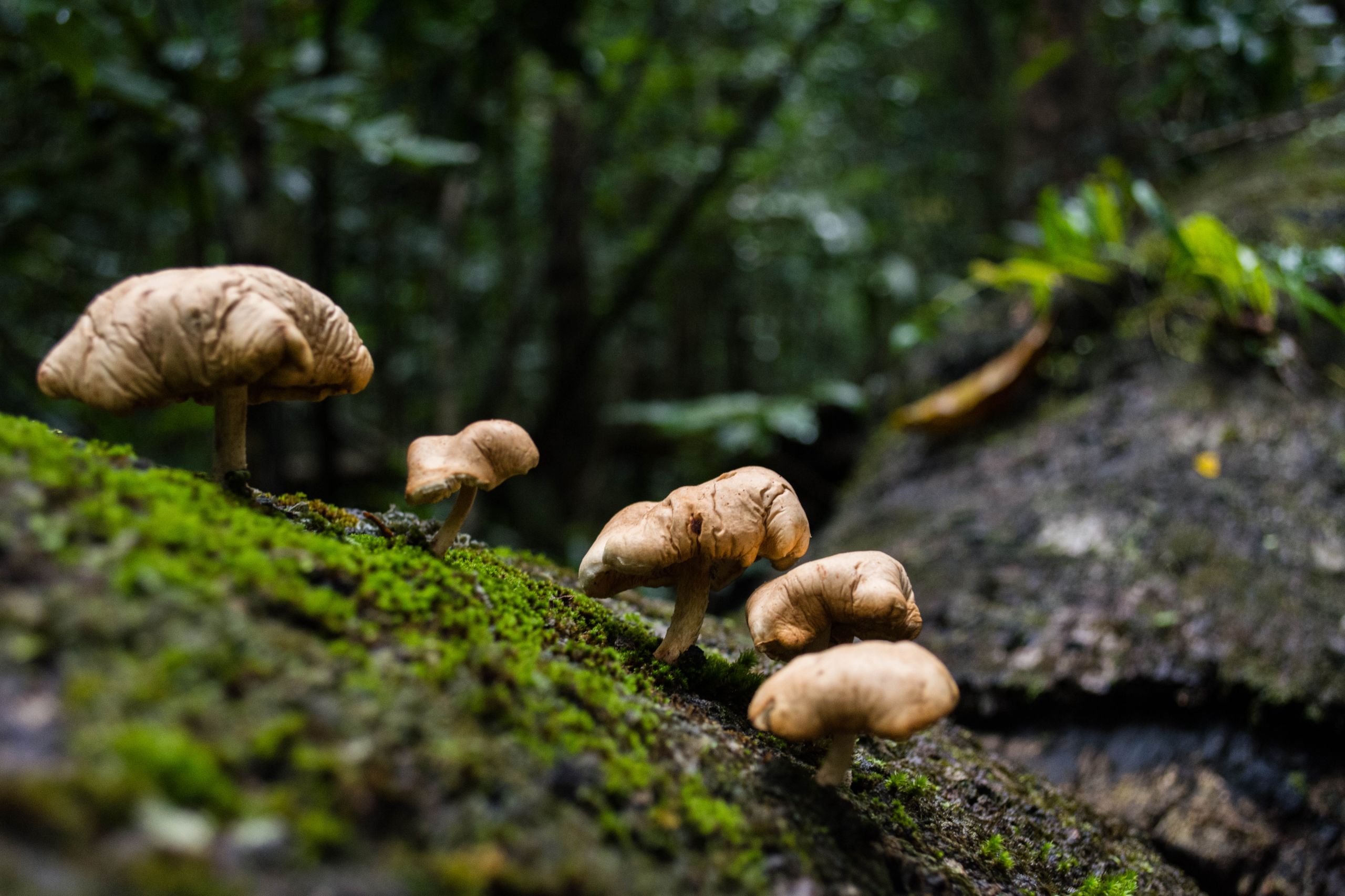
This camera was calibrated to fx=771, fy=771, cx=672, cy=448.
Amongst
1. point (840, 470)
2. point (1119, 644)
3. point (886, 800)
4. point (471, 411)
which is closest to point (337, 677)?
point (886, 800)

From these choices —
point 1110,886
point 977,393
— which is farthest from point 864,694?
point 977,393

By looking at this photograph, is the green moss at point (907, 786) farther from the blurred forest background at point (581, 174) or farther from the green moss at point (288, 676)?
the blurred forest background at point (581, 174)

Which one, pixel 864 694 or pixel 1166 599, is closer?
pixel 864 694

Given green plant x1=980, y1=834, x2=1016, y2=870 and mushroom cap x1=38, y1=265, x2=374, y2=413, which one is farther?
green plant x1=980, y1=834, x2=1016, y2=870

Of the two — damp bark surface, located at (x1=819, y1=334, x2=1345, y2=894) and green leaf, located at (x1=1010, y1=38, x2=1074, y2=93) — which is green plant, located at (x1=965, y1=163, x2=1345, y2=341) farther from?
green leaf, located at (x1=1010, y1=38, x2=1074, y2=93)

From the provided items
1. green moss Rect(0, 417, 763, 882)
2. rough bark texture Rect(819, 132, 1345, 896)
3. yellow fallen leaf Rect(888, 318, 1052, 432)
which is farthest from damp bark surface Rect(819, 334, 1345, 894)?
green moss Rect(0, 417, 763, 882)

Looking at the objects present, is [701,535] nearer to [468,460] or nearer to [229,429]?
[468,460]
